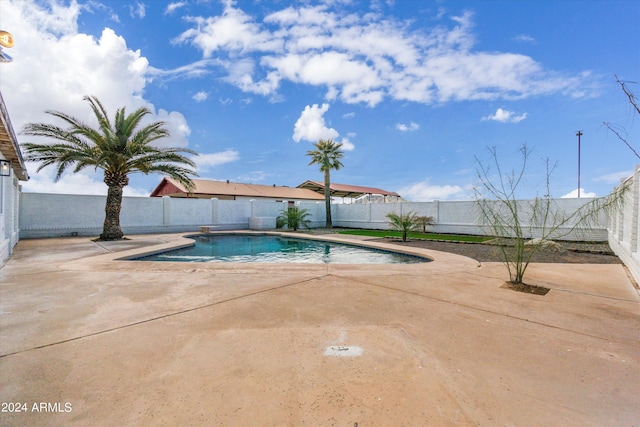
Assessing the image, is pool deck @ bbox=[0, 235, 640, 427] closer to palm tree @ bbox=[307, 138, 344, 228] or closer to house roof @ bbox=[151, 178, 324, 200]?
palm tree @ bbox=[307, 138, 344, 228]

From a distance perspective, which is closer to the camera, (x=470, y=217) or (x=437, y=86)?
(x=437, y=86)

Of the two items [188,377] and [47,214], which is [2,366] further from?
[47,214]

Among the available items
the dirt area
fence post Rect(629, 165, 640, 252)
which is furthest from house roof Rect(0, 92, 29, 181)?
fence post Rect(629, 165, 640, 252)

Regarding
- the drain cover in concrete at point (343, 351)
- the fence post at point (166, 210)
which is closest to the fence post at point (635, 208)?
the drain cover in concrete at point (343, 351)

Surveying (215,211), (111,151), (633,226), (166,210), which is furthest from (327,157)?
(633,226)

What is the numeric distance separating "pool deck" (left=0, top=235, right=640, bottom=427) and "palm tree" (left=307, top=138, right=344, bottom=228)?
711 inches

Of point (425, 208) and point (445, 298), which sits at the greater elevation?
point (425, 208)

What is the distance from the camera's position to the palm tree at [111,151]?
1235cm

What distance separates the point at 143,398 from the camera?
7.27 ft

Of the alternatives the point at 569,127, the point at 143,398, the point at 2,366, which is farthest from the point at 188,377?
the point at 569,127

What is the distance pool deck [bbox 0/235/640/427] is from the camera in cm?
210

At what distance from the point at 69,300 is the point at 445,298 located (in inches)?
233

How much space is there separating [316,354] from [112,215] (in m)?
14.5

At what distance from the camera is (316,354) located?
292 centimetres
